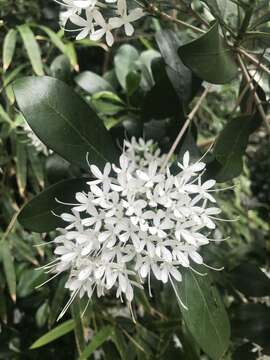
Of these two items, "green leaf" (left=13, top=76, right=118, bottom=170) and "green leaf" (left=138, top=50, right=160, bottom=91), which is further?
"green leaf" (left=138, top=50, right=160, bottom=91)

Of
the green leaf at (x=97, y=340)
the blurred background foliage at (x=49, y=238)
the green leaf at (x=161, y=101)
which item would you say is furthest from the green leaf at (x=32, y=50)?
the green leaf at (x=97, y=340)

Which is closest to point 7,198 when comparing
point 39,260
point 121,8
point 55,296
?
point 39,260

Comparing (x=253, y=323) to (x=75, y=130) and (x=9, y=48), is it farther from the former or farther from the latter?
(x=9, y=48)

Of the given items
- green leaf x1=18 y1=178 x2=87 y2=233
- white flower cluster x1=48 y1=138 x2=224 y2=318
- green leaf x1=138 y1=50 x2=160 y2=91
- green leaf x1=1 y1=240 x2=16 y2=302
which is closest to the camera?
white flower cluster x1=48 y1=138 x2=224 y2=318

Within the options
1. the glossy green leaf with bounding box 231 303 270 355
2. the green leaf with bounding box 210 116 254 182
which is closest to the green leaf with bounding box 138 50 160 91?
the green leaf with bounding box 210 116 254 182

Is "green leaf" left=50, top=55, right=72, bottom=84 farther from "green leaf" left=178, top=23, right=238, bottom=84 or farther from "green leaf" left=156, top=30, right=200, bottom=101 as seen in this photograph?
"green leaf" left=178, top=23, right=238, bottom=84

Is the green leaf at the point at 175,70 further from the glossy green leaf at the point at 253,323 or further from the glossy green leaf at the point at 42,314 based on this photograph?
the glossy green leaf at the point at 42,314
